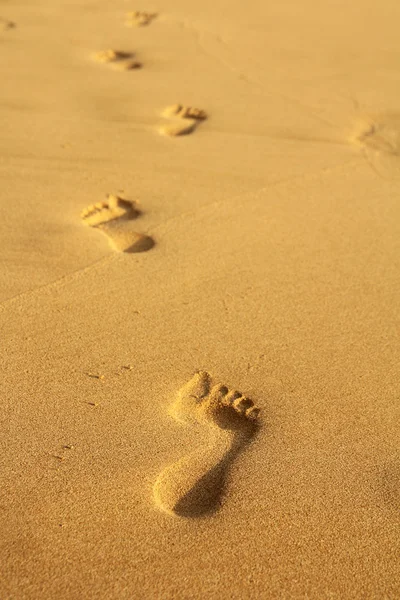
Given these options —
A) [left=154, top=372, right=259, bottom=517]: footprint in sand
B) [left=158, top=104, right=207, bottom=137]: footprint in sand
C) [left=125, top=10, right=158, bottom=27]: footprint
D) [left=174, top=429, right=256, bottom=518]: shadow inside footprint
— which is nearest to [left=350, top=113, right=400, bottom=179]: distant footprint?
[left=158, top=104, right=207, bottom=137]: footprint in sand

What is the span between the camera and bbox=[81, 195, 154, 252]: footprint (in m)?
2.06

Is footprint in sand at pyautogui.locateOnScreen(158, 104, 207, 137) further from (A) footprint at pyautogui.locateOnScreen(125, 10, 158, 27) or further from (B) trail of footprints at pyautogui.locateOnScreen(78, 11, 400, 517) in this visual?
(A) footprint at pyautogui.locateOnScreen(125, 10, 158, 27)

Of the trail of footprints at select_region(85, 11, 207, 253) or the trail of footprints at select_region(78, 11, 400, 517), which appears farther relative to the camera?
the trail of footprints at select_region(85, 11, 207, 253)

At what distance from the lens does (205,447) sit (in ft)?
4.65

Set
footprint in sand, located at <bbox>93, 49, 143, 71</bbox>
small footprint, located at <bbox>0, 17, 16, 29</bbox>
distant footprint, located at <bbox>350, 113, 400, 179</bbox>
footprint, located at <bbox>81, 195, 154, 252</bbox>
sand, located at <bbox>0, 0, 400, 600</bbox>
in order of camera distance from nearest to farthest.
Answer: sand, located at <bbox>0, 0, 400, 600</bbox>
footprint, located at <bbox>81, 195, 154, 252</bbox>
distant footprint, located at <bbox>350, 113, 400, 179</bbox>
footprint in sand, located at <bbox>93, 49, 143, 71</bbox>
small footprint, located at <bbox>0, 17, 16, 29</bbox>

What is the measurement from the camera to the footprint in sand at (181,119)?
108 inches

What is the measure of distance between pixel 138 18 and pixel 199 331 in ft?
8.99

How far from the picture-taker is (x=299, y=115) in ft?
9.57

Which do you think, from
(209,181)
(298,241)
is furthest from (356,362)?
(209,181)

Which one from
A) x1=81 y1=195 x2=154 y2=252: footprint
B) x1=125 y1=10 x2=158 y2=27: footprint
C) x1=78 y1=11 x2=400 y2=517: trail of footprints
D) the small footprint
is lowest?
the small footprint

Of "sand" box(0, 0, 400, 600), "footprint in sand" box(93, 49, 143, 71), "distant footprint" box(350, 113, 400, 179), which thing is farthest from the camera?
"footprint in sand" box(93, 49, 143, 71)

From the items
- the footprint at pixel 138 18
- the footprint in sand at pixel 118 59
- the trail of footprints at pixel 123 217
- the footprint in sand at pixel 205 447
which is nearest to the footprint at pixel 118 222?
the trail of footprints at pixel 123 217

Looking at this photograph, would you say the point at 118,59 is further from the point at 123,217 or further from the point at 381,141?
the point at 123,217

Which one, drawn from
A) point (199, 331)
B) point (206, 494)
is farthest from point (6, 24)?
point (206, 494)
